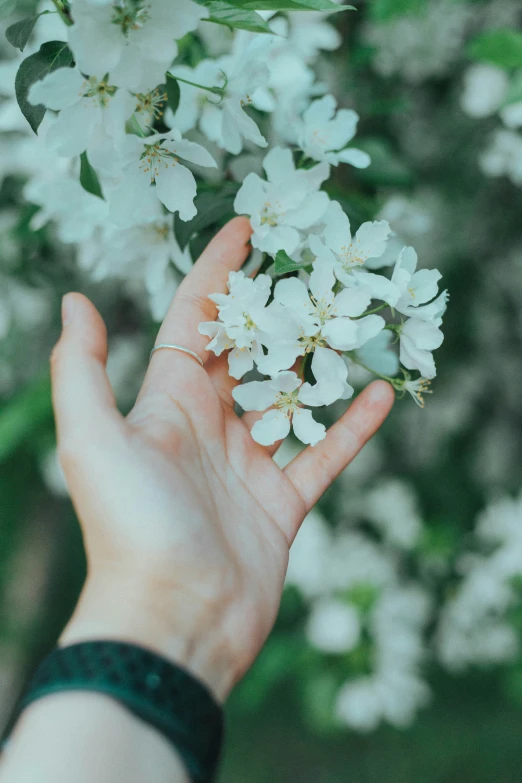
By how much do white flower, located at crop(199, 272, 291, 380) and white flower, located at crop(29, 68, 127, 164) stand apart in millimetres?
264

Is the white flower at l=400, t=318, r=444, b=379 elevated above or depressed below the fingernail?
below

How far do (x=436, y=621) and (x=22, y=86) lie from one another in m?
2.59

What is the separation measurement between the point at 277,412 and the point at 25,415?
1.15 m

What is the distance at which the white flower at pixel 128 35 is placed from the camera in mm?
707

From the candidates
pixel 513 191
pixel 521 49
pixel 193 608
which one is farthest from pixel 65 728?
pixel 513 191

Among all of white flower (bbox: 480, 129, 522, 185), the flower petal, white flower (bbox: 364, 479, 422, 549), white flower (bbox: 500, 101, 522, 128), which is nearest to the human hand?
the flower petal

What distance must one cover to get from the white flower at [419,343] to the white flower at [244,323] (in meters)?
0.18

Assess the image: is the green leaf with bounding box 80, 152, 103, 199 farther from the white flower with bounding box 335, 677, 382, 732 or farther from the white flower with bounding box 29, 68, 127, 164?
the white flower with bounding box 335, 677, 382, 732

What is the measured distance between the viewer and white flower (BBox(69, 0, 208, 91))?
2.32ft

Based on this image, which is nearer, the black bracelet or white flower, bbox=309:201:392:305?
the black bracelet

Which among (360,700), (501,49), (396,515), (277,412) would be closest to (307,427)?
(277,412)

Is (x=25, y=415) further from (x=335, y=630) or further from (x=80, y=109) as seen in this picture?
(x=80, y=109)

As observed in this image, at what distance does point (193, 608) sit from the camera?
0.92m

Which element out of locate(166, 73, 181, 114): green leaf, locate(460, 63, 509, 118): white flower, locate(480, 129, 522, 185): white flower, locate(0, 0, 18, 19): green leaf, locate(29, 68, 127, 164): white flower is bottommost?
locate(480, 129, 522, 185): white flower
